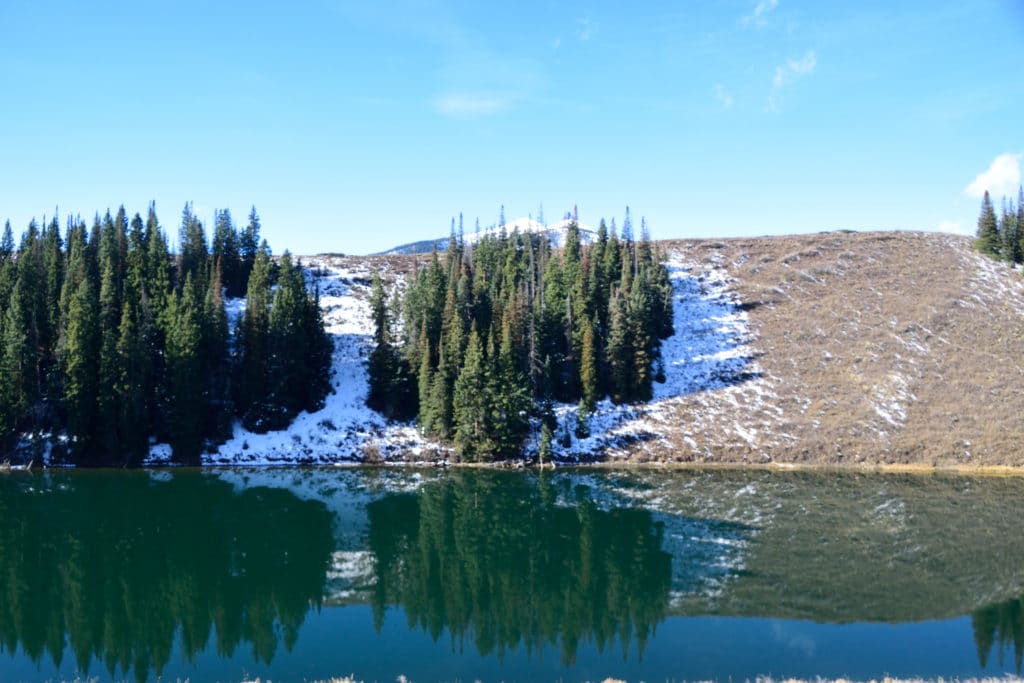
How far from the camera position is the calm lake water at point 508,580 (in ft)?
82.2

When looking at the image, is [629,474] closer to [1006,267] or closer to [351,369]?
[351,369]

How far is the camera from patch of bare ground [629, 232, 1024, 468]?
64188 millimetres

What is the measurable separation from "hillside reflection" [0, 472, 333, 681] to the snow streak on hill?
14192 millimetres

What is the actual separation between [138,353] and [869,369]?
74151mm

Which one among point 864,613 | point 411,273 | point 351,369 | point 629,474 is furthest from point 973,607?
point 411,273

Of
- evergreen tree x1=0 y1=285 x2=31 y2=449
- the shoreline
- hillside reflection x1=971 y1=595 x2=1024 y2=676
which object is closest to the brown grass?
the shoreline

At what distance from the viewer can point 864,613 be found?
97.3 ft

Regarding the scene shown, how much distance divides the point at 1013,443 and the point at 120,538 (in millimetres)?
70217

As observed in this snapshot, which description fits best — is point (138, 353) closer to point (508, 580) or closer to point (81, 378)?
point (81, 378)

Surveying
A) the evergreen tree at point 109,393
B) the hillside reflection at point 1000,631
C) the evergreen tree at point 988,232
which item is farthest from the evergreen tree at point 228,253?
the evergreen tree at point 988,232

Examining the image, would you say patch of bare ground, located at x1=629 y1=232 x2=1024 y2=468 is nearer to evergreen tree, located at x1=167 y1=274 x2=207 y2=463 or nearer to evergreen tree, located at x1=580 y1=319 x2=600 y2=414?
evergreen tree, located at x1=580 y1=319 x2=600 y2=414

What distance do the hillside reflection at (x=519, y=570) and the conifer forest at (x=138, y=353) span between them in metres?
26.0

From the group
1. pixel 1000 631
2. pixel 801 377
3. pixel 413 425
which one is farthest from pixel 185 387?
pixel 801 377

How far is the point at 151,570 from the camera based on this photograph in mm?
34562
